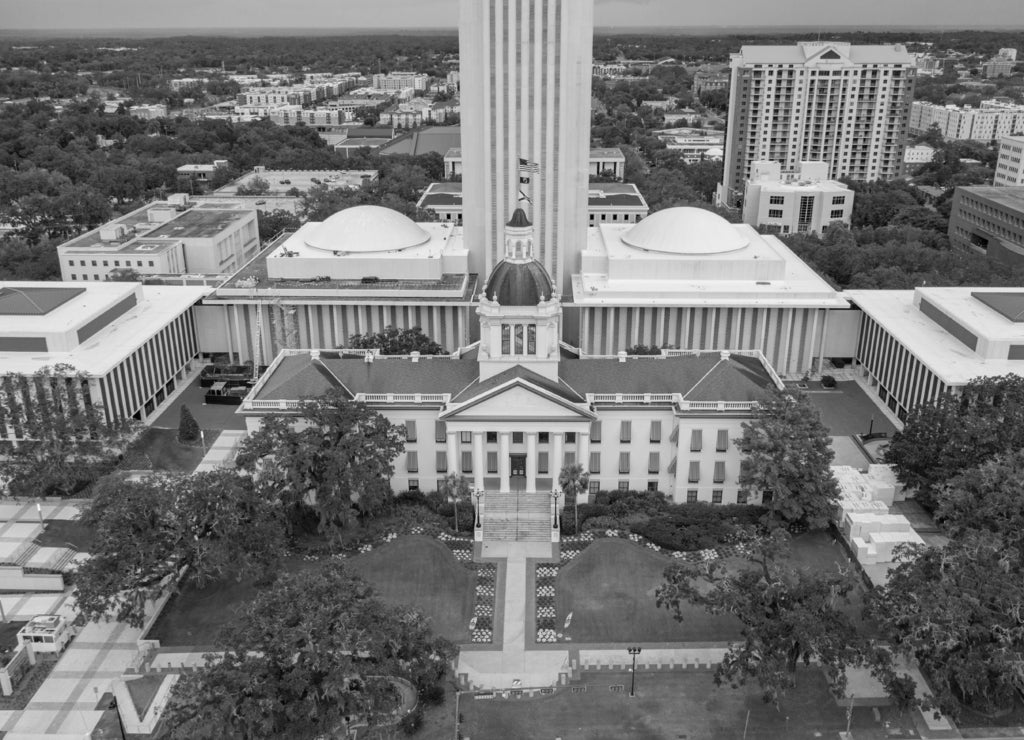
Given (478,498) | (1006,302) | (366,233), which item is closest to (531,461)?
(478,498)

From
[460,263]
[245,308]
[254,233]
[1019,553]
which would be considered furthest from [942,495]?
[254,233]

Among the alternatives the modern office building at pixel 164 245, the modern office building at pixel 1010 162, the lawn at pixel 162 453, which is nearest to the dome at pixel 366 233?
the modern office building at pixel 164 245

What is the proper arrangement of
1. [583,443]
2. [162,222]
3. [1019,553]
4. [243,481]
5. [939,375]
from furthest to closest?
[162,222]
[939,375]
[583,443]
[243,481]
[1019,553]

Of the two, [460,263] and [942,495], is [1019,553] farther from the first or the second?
[460,263]

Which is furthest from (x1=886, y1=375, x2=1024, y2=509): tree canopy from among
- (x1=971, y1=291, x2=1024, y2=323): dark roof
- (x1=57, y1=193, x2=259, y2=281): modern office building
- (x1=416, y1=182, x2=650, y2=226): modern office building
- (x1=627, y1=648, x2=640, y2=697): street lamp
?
(x1=57, y1=193, x2=259, y2=281): modern office building

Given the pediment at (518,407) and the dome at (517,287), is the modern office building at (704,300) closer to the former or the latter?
the dome at (517,287)

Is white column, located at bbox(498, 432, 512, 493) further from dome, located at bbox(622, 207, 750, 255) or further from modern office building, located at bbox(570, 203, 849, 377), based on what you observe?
dome, located at bbox(622, 207, 750, 255)
